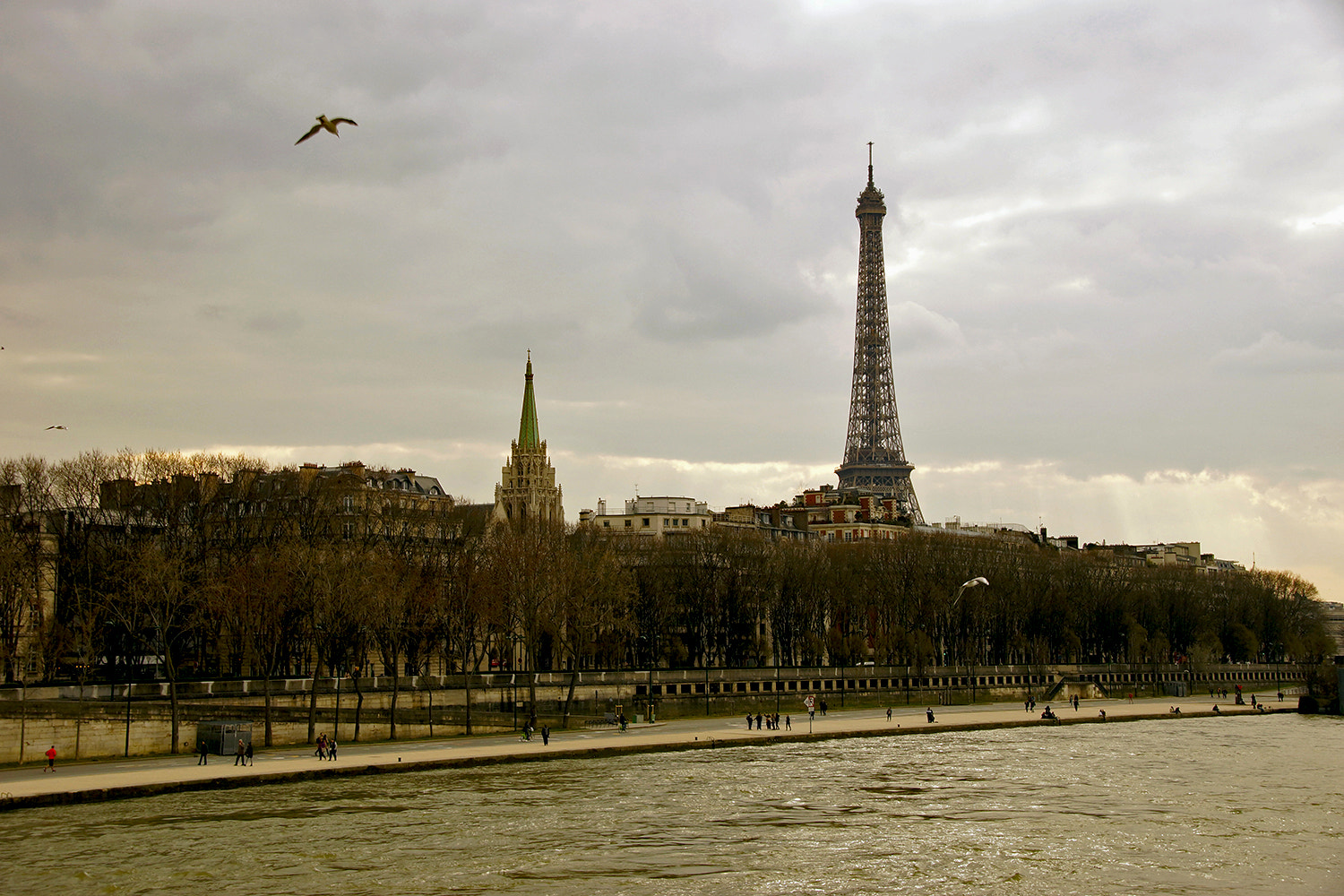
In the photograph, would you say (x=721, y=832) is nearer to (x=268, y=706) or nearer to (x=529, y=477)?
(x=268, y=706)

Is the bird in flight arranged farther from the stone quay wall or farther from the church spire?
the church spire

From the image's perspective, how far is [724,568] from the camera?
10869 centimetres

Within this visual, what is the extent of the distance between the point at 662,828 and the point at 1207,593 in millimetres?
121372

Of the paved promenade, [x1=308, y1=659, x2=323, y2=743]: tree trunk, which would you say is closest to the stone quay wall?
[x1=308, y1=659, x2=323, y2=743]: tree trunk

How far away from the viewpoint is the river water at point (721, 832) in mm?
34219

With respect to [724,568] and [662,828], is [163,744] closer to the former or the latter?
[662,828]

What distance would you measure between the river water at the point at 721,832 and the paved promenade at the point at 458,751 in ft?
3.02

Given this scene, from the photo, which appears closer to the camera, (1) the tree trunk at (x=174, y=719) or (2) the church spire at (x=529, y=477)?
(1) the tree trunk at (x=174, y=719)

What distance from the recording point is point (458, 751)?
196 feet

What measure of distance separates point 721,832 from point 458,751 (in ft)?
70.5

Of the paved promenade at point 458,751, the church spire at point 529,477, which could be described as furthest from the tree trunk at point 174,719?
the church spire at point 529,477

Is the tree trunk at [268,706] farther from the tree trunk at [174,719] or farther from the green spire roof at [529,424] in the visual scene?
the green spire roof at [529,424]

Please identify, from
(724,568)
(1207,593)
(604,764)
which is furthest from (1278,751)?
(1207,593)

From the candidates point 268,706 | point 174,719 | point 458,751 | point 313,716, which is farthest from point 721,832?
point 313,716
